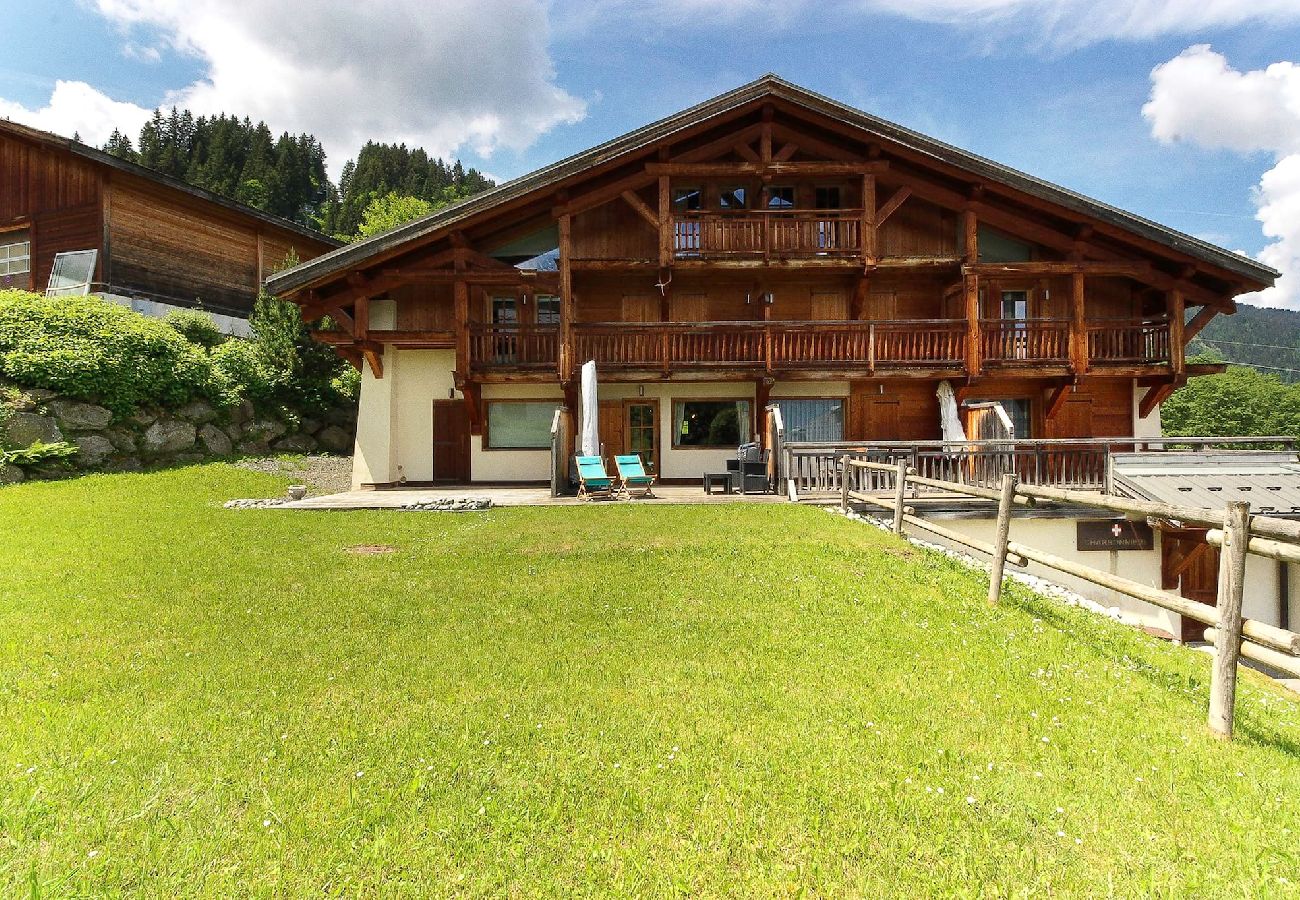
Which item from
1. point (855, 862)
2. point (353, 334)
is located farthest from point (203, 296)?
point (855, 862)

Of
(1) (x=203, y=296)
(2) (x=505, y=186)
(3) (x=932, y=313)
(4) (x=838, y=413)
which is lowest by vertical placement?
(4) (x=838, y=413)

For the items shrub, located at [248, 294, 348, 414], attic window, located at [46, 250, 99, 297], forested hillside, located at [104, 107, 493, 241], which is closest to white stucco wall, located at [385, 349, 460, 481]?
shrub, located at [248, 294, 348, 414]

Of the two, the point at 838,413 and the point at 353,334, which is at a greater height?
the point at 353,334

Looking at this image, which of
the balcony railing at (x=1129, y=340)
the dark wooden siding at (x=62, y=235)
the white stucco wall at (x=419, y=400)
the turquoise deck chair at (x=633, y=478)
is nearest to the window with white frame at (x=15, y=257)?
the dark wooden siding at (x=62, y=235)

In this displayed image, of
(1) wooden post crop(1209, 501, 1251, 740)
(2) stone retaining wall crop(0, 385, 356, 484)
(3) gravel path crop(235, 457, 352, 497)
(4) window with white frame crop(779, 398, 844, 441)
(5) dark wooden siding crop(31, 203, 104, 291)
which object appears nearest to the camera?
(1) wooden post crop(1209, 501, 1251, 740)

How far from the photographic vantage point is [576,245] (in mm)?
15844

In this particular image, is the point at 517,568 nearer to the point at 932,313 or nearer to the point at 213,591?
the point at 213,591

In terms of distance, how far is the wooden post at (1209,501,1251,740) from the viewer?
3.50m

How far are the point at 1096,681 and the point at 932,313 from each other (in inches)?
549

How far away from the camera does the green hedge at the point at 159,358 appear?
44.1 feet

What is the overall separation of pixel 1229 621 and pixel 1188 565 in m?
9.75

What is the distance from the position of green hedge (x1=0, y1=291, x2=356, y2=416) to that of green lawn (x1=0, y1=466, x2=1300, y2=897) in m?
10.7

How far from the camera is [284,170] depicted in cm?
5822

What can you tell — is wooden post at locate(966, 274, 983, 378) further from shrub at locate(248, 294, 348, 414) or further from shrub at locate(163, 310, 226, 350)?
shrub at locate(163, 310, 226, 350)
